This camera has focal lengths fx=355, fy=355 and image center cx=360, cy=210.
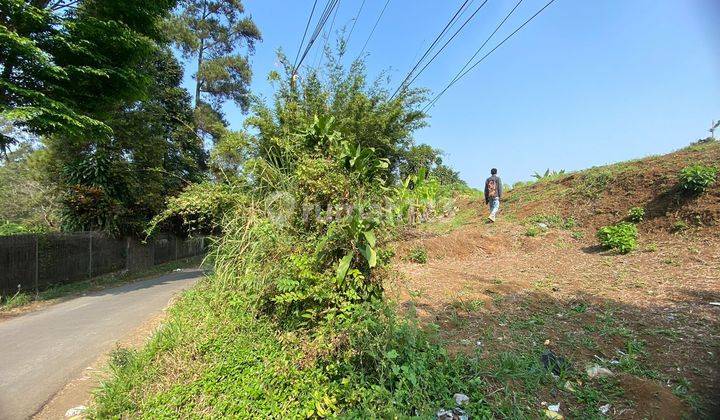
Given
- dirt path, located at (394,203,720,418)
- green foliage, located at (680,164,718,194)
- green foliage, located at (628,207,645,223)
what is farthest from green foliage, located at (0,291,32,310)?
green foliage, located at (680,164,718,194)

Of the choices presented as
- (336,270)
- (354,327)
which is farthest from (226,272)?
(354,327)

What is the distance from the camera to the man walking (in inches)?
386

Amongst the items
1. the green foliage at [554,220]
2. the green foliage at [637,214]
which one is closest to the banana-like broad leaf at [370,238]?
the green foliage at [637,214]

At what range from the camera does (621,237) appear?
6223mm

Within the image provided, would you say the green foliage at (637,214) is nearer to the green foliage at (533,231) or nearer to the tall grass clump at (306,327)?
the green foliage at (533,231)

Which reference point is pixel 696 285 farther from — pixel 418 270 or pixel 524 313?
pixel 418 270

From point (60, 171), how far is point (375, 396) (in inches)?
670

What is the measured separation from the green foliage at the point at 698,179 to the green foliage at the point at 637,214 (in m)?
0.80

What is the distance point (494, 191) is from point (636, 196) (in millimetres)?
3121

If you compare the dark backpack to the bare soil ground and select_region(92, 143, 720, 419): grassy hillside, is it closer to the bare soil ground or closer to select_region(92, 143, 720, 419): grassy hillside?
the bare soil ground

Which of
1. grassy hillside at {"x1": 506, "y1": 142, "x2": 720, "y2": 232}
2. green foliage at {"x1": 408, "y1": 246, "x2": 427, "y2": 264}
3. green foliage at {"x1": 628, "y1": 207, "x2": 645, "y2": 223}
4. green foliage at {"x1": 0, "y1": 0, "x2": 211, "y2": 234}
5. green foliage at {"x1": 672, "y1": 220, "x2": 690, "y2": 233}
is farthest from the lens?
green foliage at {"x1": 0, "y1": 0, "x2": 211, "y2": 234}

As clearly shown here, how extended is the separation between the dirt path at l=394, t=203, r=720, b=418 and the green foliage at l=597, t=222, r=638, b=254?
0.17 meters

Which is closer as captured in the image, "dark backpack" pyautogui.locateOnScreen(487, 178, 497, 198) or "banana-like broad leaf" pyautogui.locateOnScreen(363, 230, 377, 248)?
"banana-like broad leaf" pyautogui.locateOnScreen(363, 230, 377, 248)

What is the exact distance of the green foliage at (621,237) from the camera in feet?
20.0
